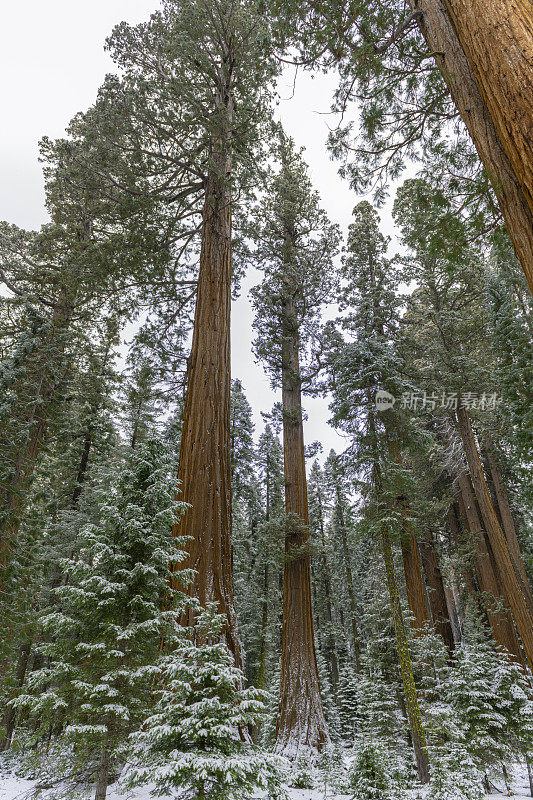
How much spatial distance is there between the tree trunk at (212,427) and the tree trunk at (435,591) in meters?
13.3

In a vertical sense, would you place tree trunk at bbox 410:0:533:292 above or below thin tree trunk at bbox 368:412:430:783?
above

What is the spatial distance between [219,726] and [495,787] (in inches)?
429

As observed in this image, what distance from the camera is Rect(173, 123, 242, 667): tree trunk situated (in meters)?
4.98

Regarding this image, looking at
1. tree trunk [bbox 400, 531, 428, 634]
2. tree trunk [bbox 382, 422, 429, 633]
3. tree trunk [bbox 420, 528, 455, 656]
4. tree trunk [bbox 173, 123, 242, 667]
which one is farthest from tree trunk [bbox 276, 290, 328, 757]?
tree trunk [bbox 420, 528, 455, 656]

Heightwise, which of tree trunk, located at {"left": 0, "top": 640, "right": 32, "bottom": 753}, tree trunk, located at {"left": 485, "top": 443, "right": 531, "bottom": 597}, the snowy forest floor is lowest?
the snowy forest floor

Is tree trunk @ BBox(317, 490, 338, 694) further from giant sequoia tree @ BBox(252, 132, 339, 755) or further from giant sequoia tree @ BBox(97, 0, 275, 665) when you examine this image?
giant sequoia tree @ BBox(97, 0, 275, 665)

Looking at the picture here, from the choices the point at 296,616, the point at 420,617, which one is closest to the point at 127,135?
the point at 296,616

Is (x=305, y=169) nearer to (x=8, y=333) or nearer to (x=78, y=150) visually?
(x=78, y=150)

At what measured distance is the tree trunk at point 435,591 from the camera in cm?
1648

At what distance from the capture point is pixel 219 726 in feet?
9.16

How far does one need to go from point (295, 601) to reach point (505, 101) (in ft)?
33.2

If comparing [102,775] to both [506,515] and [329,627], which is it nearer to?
[506,515]

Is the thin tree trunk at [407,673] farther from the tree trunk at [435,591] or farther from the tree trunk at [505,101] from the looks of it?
the tree trunk at [435,591]

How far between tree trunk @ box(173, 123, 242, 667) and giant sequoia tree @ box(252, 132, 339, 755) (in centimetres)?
360
